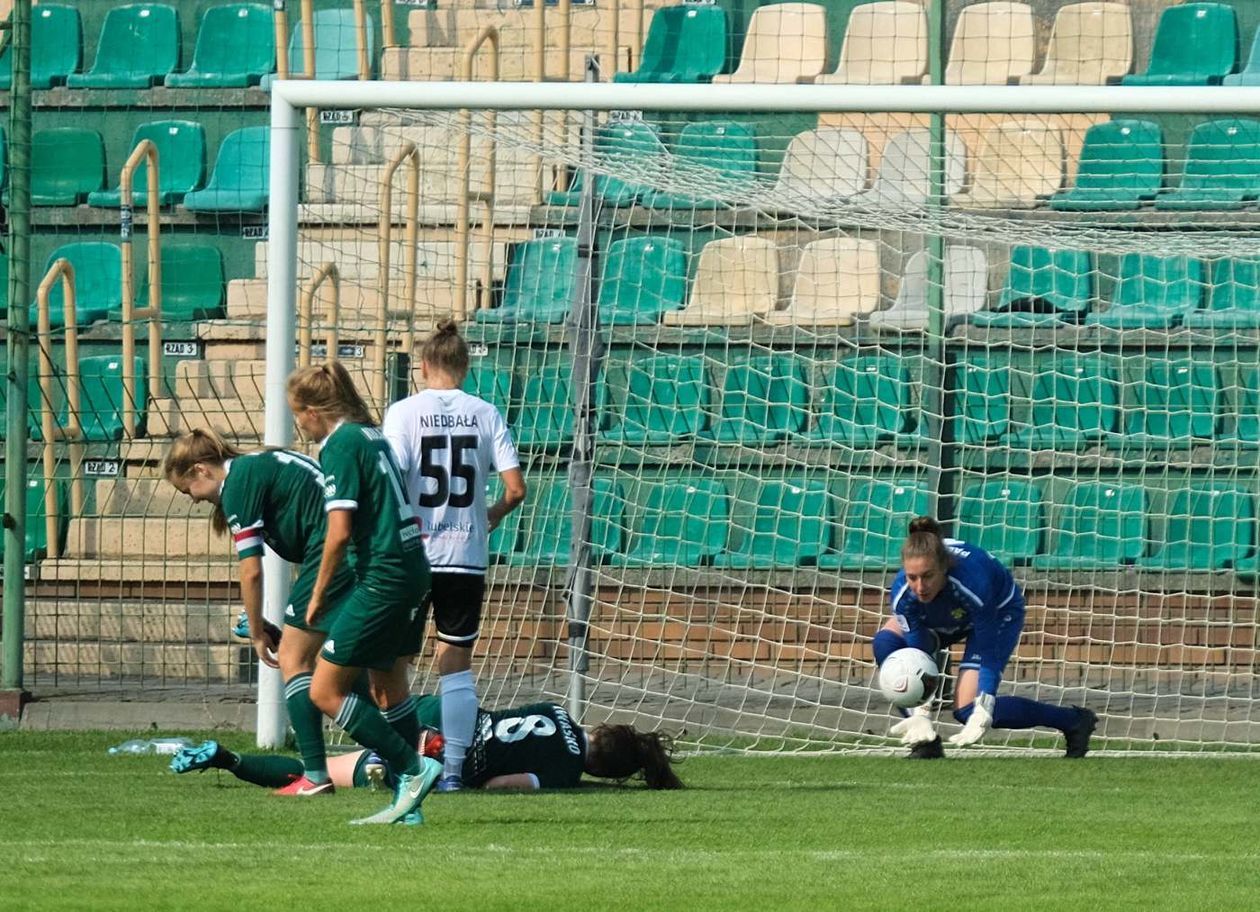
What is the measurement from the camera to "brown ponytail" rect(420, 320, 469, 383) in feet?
23.6

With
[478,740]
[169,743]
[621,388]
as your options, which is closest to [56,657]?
[169,743]

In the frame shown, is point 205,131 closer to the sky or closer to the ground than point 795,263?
closer to the sky

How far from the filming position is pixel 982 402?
37.9 ft

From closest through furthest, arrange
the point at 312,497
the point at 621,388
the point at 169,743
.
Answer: the point at 312,497 → the point at 169,743 → the point at 621,388

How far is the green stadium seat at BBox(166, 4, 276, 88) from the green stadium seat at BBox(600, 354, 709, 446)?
4.50 meters

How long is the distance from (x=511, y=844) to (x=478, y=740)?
1.70 m

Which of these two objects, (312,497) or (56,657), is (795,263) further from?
(312,497)

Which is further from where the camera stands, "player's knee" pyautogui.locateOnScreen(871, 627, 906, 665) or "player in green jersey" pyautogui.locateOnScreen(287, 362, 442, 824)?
"player's knee" pyautogui.locateOnScreen(871, 627, 906, 665)

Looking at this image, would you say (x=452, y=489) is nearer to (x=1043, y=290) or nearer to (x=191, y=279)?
(x=1043, y=290)

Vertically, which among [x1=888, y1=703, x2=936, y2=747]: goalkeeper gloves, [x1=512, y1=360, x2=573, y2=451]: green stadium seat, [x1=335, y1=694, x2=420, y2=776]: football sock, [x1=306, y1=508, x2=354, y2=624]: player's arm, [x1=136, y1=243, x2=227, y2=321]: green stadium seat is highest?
[x1=136, y1=243, x2=227, y2=321]: green stadium seat

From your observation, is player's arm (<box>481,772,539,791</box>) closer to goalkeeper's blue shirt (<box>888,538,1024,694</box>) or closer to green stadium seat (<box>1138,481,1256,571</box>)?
goalkeeper's blue shirt (<box>888,538,1024,694</box>)

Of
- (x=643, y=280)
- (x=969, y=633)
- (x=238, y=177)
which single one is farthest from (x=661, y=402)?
(x=238, y=177)

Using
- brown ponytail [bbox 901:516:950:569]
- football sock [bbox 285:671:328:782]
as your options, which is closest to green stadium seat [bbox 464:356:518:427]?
brown ponytail [bbox 901:516:950:569]

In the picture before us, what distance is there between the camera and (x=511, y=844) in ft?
18.2
